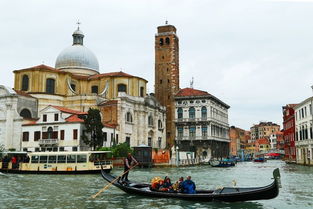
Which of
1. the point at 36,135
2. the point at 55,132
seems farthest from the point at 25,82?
the point at 55,132

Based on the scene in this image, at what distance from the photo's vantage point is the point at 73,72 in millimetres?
53625

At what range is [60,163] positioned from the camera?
2744 cm

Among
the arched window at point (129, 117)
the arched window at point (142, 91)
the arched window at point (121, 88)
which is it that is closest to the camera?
the arched window at point (129, 117)

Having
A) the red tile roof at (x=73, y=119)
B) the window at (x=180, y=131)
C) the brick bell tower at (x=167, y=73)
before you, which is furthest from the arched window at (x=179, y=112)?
the red tile roof at (x=73, y=119)

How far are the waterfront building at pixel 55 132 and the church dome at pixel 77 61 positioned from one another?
14610mm

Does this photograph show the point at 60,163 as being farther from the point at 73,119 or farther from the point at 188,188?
the point at 188,188

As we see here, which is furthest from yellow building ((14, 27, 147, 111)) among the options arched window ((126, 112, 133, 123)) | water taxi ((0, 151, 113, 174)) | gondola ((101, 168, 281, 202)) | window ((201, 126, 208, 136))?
gondola ((101, 168, 281, 202))

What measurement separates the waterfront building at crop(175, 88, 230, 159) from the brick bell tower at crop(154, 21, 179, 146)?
102cm

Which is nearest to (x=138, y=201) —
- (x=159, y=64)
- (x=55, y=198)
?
(x=55, y=198)

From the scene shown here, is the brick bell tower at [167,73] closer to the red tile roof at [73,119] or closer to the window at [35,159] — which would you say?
the red tile roof at [73,119]

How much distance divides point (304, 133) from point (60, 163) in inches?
970

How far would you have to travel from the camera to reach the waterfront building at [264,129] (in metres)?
120

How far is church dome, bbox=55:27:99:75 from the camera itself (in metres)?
53.9

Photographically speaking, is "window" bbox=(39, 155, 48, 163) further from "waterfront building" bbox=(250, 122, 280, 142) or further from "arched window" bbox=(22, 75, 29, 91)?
"waterfront building" bbox=(250, 122, 280, 142)
